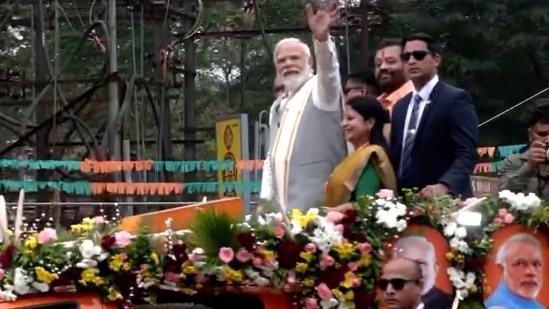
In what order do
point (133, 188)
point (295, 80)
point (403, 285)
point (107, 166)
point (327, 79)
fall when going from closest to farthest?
1. point (403, 285)
2. point (327, 79)
3. point (295, 80)
4. point (107, 166)
5. point (133, 188)

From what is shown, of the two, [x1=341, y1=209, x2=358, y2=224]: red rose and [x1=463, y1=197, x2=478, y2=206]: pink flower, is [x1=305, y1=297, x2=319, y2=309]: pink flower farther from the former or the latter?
[x1=463, y1=197, x2=478, y2=206]: pink flower

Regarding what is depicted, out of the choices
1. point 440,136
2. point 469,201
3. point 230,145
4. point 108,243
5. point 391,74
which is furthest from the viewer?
point 230,145

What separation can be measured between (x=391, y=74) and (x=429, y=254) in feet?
5.63

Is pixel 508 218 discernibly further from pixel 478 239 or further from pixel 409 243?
pixel 409 243

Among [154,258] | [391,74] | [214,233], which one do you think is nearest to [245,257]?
[214,233]

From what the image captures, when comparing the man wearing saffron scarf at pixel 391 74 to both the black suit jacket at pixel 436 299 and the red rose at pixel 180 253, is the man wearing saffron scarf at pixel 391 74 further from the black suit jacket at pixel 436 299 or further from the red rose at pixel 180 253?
the red rose at pixel 180 253

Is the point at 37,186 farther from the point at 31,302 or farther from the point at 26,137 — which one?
the point at 31,302

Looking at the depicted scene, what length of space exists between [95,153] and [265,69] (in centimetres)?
976

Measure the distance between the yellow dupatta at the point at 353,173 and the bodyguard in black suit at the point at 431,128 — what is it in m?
0.37

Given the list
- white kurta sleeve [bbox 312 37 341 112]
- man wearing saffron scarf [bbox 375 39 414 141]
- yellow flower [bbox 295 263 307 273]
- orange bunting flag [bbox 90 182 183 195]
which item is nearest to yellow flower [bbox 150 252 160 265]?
yellow flower [bbox 295 263 307 273]

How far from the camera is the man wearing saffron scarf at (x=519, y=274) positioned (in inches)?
173

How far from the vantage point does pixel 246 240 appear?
425cm

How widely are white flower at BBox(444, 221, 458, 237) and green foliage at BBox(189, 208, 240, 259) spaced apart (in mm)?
840

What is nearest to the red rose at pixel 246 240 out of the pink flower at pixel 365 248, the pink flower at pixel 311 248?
the pink flower at pixel 311 248
